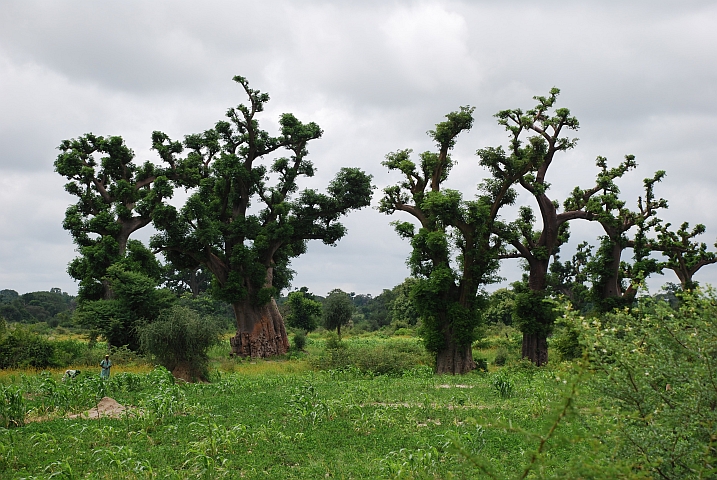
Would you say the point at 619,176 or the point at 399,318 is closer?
the point at 619,176

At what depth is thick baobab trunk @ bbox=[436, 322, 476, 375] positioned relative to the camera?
81.2 feet

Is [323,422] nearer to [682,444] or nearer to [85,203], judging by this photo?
[682,444]

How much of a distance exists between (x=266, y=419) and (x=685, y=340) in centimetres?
830

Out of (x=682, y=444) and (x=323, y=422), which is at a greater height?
(x=682, y=444)

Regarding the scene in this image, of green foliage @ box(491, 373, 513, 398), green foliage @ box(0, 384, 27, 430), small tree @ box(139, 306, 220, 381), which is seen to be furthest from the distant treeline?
green foliage @ box(491, 373, 513, 398)

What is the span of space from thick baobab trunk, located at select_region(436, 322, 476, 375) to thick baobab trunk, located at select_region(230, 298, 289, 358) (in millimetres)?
11156

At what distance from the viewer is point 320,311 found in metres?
51.1

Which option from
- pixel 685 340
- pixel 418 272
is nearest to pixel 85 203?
pixel 418 272

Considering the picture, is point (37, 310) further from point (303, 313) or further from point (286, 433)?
point (286, 433)

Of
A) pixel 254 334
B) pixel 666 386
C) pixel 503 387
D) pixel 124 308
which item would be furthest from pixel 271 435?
pixel 254 334

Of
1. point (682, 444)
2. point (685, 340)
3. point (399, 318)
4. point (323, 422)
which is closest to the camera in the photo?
point (682, 444)

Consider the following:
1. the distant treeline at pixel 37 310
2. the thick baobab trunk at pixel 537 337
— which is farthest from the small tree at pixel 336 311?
the thick baobab trunk at pixel 537 337

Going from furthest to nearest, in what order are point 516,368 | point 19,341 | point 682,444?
point 516,368 < point 19,341 < point 682,444

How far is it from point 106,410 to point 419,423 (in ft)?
21.3
